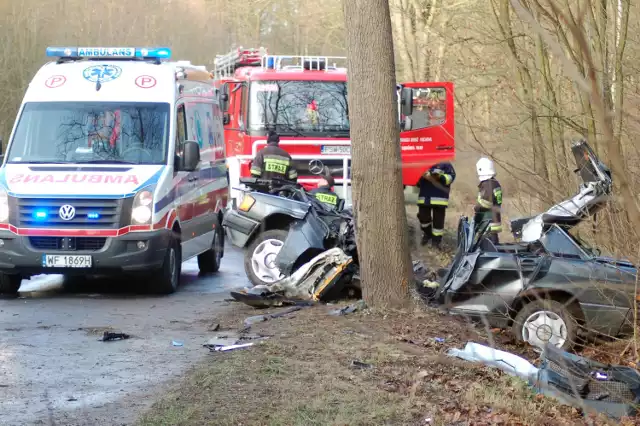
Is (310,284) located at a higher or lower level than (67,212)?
lower

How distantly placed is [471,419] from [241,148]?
11233 mm

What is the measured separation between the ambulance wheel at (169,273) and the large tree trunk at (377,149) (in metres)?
3.24

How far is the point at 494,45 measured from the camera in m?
12.2

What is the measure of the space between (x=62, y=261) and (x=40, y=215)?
57cm

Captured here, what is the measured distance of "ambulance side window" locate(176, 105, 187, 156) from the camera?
10.9m

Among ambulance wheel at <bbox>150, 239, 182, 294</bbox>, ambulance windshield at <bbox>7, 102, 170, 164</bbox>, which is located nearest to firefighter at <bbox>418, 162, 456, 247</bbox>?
ambulance wheel at <bbox>150, 239, 182, 294</bbox>

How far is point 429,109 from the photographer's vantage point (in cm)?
1514

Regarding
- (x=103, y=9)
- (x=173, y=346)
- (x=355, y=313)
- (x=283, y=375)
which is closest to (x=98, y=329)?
(x=173, y=346)

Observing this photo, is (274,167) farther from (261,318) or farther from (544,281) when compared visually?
(544,281)

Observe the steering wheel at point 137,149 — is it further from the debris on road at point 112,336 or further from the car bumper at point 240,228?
the debris on road at point 112,336

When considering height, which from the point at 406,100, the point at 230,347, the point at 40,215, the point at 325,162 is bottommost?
the point at 230,347

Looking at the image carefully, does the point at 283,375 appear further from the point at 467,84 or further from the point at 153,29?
the point at 153,29

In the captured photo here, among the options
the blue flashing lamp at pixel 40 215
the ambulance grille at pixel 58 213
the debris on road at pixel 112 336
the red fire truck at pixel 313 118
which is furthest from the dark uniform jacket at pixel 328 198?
the red fire truck at pixel 313 118

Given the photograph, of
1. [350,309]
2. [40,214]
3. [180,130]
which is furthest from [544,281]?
[40,214]
